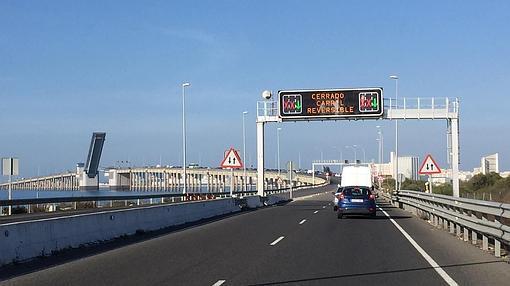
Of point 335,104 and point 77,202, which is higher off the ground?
point 335,104

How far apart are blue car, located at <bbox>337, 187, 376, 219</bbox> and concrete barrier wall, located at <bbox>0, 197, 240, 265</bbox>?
24.4 ft

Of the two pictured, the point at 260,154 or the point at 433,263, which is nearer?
the point at 433,263

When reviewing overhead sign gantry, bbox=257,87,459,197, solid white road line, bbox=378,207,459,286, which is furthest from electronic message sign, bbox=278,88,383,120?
solid white road line, bbox=378,207,459,286

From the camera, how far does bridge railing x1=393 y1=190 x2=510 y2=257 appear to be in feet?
48.3

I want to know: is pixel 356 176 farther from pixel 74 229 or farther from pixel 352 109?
pixel 74 229

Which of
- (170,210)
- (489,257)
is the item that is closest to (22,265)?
(489,257)

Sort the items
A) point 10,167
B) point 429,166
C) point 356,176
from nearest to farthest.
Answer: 1. point 429,166
2. point 10,167
3. point 356,176

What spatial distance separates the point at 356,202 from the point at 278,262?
16.5m

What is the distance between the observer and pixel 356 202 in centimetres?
2995

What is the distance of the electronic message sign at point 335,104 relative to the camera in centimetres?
4419

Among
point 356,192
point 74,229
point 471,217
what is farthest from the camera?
point 356,192

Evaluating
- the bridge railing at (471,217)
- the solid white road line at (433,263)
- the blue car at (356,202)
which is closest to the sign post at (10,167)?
the blue car at (356,202)

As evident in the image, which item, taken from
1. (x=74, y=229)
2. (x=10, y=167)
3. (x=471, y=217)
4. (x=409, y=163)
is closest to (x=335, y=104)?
(x=10, y=167)

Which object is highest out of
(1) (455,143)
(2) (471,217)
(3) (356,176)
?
(1) (455,143)
